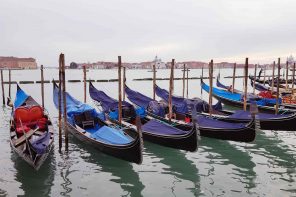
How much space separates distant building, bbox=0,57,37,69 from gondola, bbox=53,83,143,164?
5651 inches

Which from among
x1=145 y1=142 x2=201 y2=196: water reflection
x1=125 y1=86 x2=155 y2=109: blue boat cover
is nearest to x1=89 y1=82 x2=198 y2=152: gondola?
x1=145 y1=142 x2=201 y2=196: water reflection

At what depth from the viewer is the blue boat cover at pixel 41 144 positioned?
7.61 meters

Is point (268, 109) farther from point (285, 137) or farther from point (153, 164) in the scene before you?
point (153, 164)

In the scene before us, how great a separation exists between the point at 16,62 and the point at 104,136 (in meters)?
156

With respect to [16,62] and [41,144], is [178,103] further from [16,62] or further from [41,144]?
[16,62]

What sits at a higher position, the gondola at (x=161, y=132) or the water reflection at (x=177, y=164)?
the gondola at (x=161, y=132)

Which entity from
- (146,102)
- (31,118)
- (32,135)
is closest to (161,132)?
(32,135)

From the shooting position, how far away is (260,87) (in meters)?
28.6

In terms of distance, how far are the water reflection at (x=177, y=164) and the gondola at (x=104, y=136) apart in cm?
91

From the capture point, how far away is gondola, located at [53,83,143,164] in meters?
8.14

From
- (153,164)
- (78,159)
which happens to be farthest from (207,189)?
(78,159)

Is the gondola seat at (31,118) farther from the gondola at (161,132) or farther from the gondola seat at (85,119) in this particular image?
the gondola at (161,132)

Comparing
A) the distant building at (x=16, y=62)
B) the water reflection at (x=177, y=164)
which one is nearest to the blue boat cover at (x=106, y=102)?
the water reflection at (x=177, y=164)

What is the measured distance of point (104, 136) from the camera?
930 centimetres
